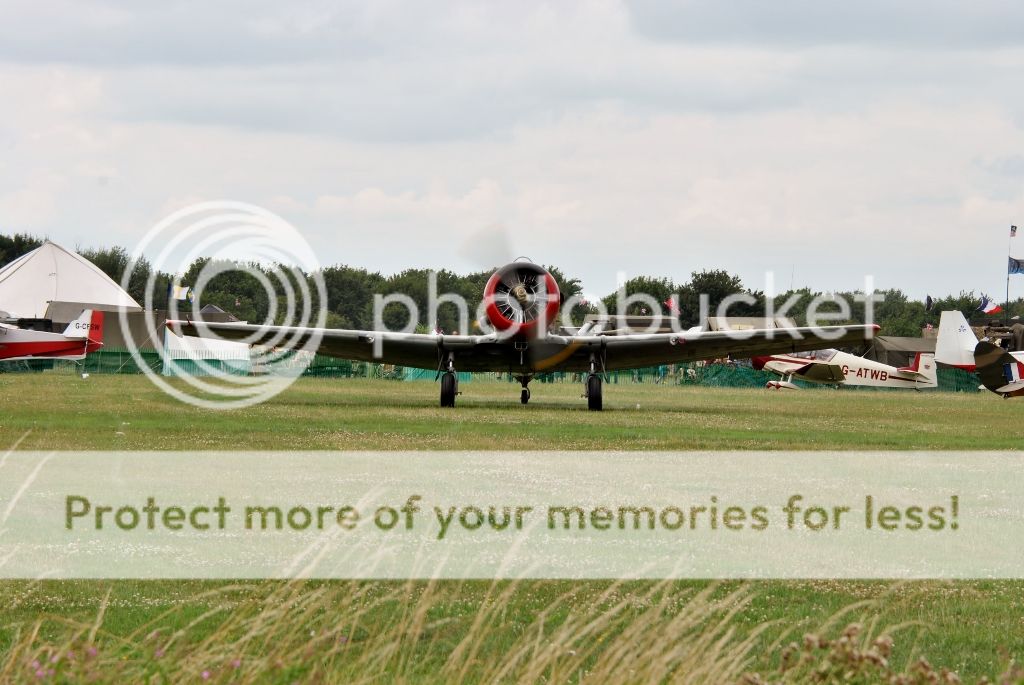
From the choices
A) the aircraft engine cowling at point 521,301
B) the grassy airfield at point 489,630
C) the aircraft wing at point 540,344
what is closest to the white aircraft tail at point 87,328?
the aircraft wing at point 540,344

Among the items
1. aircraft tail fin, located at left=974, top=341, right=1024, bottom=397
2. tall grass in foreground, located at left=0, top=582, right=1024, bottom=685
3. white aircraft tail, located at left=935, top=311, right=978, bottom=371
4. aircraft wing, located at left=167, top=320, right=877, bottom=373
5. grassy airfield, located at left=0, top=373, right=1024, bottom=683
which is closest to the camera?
tall grass in foreground, located at left=0, top=582, right=1024, bottom=685

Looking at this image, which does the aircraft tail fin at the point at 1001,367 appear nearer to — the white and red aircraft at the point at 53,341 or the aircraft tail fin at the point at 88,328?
the white and red aircraft at the point at 53,341

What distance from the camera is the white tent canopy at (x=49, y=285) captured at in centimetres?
7944

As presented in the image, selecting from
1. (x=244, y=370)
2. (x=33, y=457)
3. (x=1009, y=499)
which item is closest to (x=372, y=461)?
(x=33, y=457)

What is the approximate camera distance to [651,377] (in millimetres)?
63312

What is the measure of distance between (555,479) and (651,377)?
51.2 meters

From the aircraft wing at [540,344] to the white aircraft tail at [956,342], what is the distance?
1114cm

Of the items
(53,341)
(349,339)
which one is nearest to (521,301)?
(349,339)

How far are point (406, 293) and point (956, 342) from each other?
63.4 meters

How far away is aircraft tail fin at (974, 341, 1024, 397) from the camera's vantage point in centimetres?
3466

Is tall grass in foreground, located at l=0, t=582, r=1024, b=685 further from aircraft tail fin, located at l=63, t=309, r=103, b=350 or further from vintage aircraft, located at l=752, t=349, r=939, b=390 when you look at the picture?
aircraft tail fin, located at l=63, t=309, r=103, b=350

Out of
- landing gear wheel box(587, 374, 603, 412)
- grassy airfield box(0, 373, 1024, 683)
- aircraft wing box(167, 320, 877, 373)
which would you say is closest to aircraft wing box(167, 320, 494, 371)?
aircraft wing box(167, 320, 877, 373)

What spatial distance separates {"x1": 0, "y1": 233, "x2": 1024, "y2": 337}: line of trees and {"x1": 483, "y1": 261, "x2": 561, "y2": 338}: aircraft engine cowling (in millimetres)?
29508

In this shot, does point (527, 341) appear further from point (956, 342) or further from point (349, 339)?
point (956, 342)
